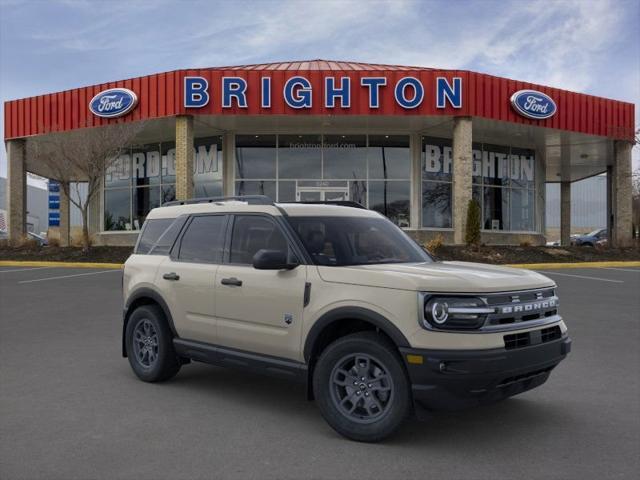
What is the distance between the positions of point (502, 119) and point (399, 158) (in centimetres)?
468

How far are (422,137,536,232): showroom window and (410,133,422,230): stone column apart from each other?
23 cm

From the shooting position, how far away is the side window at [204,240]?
223 inches

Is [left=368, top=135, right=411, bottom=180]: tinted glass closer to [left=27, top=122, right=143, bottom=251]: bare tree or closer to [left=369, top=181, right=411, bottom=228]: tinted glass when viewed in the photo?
[left=369, top=181, right=411, bottom=228]: tinted glass

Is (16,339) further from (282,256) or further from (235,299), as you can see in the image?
(282,256)

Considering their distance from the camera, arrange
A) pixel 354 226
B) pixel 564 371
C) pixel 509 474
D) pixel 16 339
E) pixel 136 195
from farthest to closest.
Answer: pixel 136 195, pixel 16 339, pixel 564 371, pixel 354 226, pixel 509 474

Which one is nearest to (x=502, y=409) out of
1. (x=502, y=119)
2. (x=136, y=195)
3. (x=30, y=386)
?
(x=30, y=386)

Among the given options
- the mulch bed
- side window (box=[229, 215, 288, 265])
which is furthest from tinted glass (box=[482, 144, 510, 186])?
side window (box=[229, 215, 288, 265])

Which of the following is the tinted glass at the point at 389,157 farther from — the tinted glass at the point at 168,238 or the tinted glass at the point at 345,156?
the tinted glass at the point at 168,238

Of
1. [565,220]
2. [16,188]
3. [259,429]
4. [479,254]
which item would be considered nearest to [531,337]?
[259,429]

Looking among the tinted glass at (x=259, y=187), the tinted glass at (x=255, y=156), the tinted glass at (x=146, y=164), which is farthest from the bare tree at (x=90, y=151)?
the tinted glass at (x=259, y=187)

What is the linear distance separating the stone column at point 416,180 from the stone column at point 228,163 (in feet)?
25.1

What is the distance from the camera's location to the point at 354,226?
17.8ft

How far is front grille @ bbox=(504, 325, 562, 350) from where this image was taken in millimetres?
4145

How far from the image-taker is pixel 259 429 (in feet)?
15.0
